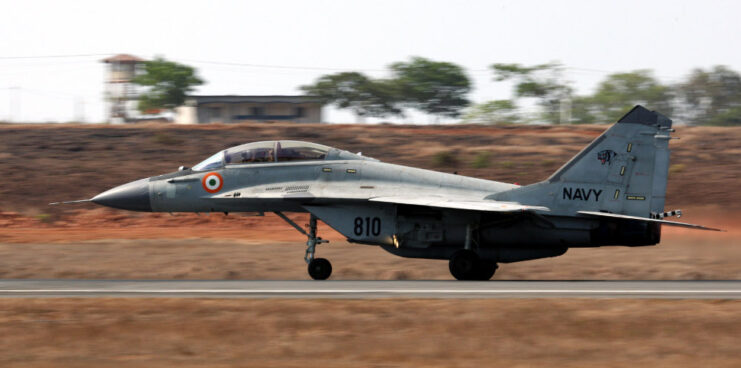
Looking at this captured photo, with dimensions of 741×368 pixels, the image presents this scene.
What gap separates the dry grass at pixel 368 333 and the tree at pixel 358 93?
197 ft

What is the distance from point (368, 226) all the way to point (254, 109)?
57144 mm

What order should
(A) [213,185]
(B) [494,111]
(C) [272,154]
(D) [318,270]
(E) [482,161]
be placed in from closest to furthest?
(D) [318,270] → (A) [213,185] → (C) [272,154] → (E) [482,161] → (B) [494,111]

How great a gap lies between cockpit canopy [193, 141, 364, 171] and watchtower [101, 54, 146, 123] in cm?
6282

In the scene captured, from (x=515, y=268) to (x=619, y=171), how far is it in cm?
542

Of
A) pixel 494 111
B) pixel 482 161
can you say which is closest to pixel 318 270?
pixel 482 161

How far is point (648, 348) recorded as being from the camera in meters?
11.9

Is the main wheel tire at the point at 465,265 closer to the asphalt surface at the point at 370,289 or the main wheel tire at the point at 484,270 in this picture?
the main wheel tire at the point at 484,270

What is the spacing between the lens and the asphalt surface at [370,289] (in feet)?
52.5

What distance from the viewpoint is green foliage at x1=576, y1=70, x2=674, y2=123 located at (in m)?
82.3

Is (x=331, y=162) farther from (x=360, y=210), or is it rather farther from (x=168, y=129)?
(x=168, y=129)

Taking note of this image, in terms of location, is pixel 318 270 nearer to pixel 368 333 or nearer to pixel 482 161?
pixel 368 333

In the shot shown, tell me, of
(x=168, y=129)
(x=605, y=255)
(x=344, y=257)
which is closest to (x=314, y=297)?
(x=344, y=257)

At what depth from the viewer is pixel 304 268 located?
2481cm

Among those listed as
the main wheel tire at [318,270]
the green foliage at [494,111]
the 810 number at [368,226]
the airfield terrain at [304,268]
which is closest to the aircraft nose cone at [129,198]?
the airfield terrain at [304,268]
